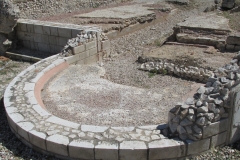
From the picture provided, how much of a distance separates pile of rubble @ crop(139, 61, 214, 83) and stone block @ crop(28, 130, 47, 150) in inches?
165

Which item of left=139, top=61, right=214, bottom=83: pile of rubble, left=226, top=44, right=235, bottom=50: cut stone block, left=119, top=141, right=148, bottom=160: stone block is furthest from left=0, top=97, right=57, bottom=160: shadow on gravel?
left=226, top=44, right=235, bottom=50: cut stone block

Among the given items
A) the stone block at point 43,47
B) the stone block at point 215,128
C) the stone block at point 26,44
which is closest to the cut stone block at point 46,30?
the stone block at point 43,47

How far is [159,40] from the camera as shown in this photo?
10.5 meters

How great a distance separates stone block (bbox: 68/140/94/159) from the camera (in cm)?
374

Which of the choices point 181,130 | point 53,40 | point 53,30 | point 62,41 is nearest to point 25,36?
point 53,40

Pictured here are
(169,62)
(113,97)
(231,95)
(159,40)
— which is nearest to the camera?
(231,95)

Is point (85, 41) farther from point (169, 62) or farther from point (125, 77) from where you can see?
point (169, 62)

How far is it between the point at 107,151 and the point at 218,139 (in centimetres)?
168

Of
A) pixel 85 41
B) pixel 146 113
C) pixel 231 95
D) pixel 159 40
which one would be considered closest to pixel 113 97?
pixel 146 113

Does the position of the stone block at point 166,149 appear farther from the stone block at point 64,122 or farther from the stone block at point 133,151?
the stone block at point 64,122

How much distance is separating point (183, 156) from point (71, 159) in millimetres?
1616

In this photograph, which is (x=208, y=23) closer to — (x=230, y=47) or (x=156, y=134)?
(x=230, y=47)

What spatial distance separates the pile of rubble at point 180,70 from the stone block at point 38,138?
165 inches

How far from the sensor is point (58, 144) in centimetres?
385
